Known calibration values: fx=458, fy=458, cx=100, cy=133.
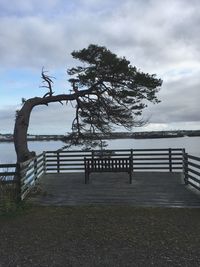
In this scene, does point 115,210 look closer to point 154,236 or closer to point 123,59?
point 154,236

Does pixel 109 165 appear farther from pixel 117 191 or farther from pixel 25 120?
pixel 25 120

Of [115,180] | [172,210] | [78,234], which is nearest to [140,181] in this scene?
[115,180]

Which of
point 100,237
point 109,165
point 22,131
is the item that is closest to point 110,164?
point 109,165

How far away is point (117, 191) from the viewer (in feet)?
46.6

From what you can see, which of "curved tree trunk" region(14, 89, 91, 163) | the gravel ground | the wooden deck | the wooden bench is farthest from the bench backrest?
the gravel ground

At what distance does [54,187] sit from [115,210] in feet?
16.1

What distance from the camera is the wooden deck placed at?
40.5 ft

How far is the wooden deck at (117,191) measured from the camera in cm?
1235

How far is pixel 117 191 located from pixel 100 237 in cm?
598

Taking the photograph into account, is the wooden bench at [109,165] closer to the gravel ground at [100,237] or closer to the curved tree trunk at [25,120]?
the curved tree trunk at [25,120]

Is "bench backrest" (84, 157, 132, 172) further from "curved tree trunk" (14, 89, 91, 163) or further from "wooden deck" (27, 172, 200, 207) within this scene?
"curved tree trunk" (14, 89, 91, 163)

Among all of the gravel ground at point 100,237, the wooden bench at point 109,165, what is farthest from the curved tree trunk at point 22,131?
the gravel ground at point 100,237

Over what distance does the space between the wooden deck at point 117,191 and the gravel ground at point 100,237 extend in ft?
3.70

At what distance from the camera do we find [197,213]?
10.6 m
